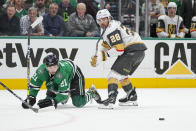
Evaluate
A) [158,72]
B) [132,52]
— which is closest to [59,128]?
[132,52]

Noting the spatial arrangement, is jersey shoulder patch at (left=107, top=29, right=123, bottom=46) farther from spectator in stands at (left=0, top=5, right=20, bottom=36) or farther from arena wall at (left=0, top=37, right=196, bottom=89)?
spectator in stands at (left=0, top=5, right=20, bottom=36)

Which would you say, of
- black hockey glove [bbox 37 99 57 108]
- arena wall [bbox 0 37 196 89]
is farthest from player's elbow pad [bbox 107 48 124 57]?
arena wall [bbox 0 37 196 89]

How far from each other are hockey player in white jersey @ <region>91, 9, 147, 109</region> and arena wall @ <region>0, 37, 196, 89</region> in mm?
2429

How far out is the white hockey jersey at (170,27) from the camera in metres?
9.45

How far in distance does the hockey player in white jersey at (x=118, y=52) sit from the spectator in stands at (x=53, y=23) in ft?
8.62

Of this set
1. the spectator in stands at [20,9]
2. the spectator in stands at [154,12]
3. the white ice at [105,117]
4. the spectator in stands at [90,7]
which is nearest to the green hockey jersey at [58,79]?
the white ice at [105,117]

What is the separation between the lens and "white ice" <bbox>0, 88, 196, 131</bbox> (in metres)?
4.66

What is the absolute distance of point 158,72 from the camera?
9109mm

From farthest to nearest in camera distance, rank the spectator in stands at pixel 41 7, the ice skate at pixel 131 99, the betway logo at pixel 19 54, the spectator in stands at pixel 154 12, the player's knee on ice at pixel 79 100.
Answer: the spectator in stands at pixel 154 12, the spectator in stands at pixel 41 7, the betway logo at pixel 19 54, the ice skate at pixel 131 99, the player's knee on ice at pixel 79 100

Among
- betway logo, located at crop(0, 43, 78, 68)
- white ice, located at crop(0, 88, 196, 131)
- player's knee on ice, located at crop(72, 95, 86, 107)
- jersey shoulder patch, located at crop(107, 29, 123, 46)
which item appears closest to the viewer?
white ice, located at crop(0, 88, 196, 131)

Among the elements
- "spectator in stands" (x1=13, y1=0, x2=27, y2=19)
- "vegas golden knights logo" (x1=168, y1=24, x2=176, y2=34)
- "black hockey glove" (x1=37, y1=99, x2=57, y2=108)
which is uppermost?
"spectator in stands" (x1=13, y1=0, x2=27, y2=19)

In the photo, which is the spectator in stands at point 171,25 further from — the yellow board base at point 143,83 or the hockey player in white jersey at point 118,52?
the hockey player in white jersey at point 118,52

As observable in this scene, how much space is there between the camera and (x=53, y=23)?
8.88 m

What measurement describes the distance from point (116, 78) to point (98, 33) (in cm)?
300
